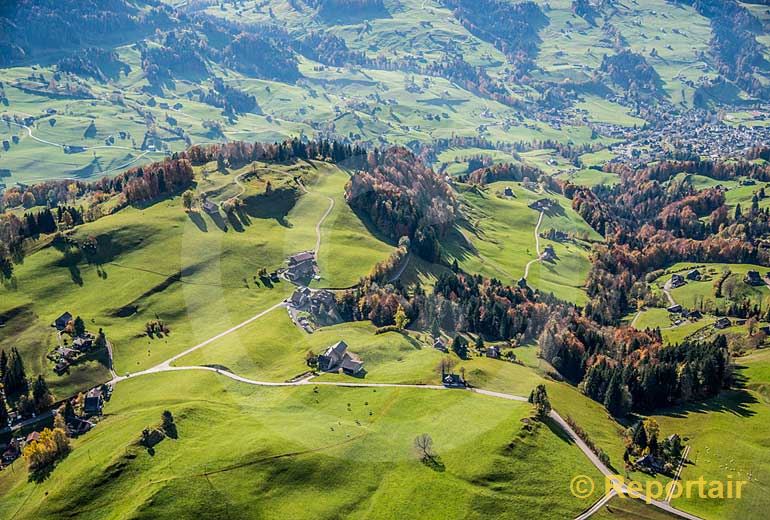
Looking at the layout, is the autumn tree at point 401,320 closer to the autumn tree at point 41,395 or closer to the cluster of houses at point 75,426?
the cluster of houses at point 75,426

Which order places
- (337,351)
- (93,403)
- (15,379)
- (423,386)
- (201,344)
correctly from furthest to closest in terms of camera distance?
1. (201,344)
2. (337,351)
3. (423,386)
4. (15,379)
5. (93,403)

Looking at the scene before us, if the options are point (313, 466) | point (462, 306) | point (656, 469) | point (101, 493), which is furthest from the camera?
point (462, 306)

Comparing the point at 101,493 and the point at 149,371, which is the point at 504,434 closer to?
the point at 101,493

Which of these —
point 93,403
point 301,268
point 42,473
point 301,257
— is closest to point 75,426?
A: point 93,403

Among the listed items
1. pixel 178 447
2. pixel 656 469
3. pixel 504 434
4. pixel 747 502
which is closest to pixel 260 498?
pixel 178 447

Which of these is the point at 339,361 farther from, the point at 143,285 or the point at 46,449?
the point at 143,285

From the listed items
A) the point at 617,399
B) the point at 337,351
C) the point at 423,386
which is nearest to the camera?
the point at 423,386

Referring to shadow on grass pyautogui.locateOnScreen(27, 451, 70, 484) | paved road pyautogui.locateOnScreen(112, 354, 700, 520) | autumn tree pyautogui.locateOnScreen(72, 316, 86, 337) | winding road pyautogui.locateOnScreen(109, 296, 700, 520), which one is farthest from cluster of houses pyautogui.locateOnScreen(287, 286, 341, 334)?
shadow on grass pyautogui.locateOnScreen(27, 451, 70, 484)
